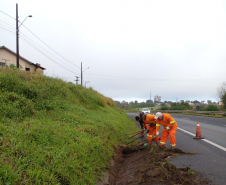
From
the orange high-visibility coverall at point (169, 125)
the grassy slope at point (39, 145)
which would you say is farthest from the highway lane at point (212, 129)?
the grassy slope at point (39, 145)

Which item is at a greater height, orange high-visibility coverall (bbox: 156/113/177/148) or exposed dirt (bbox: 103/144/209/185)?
orange high-visibility coverall (bbox: 156/113/177/148)

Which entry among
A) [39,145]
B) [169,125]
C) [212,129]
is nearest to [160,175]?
[39,145]

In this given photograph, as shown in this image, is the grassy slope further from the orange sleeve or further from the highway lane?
the highway lane

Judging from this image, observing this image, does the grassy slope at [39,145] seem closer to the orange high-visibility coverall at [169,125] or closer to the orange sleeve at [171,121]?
the orange high-visibility coverall at [169,125]

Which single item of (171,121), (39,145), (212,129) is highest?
(171,121)

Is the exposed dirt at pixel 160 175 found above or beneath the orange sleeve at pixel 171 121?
beneath

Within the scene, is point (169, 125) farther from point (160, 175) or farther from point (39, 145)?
point (39, 145)

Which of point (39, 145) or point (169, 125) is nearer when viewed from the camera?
point (39, 145)

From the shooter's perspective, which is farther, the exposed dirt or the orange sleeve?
the orange sleeve

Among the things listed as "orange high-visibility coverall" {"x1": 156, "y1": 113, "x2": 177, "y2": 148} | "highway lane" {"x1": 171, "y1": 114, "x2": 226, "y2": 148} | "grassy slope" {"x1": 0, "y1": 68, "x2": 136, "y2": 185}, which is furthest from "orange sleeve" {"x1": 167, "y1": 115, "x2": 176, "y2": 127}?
"grassy slope" {"x1": 0, "y1": 68, "x2": 136, "y2": 185}

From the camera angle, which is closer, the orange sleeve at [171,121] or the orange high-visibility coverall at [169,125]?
the orange high-visibility coverall at [169,125]

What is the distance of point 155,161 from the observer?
511 cm

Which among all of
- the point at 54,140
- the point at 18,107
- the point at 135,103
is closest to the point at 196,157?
the point at 54,140

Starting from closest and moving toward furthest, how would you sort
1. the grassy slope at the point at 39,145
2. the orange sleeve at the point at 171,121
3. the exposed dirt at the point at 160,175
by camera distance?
1. the grassy slope at the point at 39,145
2. the exposed dirt at the point at 160,175
3. the orange sleeve at the point at 171,121
